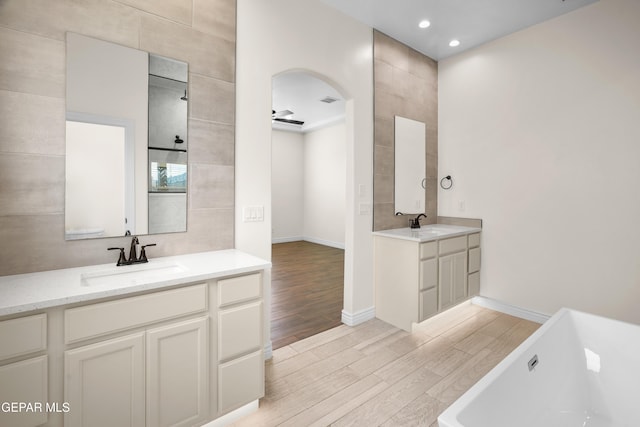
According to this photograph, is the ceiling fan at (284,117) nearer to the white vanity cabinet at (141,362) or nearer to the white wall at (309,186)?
the white wall at (309,186)

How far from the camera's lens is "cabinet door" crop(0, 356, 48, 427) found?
45.6 inches

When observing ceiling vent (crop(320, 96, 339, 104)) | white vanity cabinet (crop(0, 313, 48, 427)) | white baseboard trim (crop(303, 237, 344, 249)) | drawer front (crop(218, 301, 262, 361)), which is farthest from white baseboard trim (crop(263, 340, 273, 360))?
white baseboard trim (crop(303, 237, 344, 249))

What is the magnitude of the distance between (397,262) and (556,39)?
2637 mm

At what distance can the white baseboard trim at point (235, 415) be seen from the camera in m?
1.69

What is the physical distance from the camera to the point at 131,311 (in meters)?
1.40

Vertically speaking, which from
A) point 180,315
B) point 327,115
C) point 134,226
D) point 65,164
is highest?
point 327,115

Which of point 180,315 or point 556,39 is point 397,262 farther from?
point 556,39

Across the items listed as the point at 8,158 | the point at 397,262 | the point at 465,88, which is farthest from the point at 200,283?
the point at 465,88

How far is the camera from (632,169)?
2529 millimetres

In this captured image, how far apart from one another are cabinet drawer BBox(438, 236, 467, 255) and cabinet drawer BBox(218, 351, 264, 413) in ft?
6.61

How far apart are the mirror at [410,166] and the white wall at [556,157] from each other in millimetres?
423

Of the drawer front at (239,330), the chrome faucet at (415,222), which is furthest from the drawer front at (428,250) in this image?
the drawer front at (239,330)

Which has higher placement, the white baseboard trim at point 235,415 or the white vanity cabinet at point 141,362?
the white vanity cabinet at point 141,362

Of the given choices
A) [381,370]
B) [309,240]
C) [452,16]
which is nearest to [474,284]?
[381,370]
